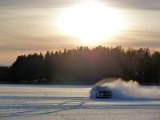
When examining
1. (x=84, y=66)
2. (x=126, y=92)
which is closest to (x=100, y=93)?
(x=126, y=92)

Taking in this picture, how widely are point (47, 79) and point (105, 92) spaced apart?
129 meters

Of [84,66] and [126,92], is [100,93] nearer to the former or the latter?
Answer: [126,92]

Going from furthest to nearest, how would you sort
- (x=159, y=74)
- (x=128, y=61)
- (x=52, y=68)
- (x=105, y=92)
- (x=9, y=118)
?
(x=52, y=68), (x=128, y=61), (x=159, y=74), (x=105, y=92), (x=9, y=118)

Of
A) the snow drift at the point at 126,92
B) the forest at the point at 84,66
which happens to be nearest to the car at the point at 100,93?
the snow drift at the point at 126,92

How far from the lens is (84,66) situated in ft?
566

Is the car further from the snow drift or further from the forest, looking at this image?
the forest

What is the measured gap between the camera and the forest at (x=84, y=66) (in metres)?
155

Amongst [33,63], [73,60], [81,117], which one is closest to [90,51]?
[73,60]

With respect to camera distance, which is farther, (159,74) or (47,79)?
(47,79)

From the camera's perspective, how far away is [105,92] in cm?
4131

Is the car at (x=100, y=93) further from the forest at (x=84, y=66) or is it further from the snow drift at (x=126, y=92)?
the forest at (x=84, y=66)

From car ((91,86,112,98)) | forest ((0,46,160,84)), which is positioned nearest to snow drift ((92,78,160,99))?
car ((91,86,112,98))

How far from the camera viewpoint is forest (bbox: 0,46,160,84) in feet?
509

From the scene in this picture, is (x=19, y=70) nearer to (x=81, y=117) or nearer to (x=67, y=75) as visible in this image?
(x=67, y=75)
